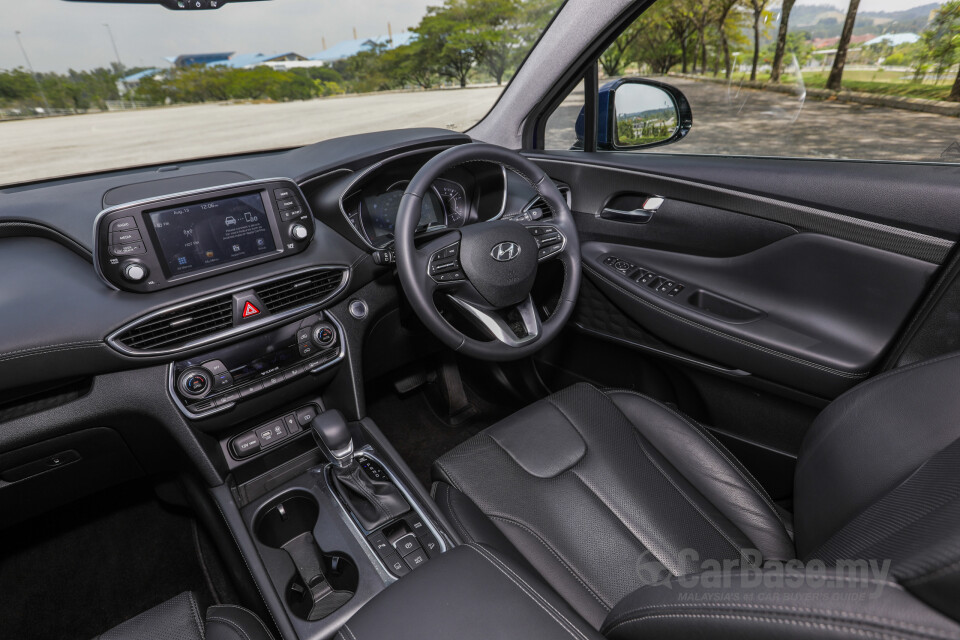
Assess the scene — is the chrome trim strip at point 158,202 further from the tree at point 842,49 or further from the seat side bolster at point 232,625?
the tree at point 842,49

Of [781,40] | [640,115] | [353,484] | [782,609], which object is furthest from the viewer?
[640,115]

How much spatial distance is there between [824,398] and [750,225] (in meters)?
0.56

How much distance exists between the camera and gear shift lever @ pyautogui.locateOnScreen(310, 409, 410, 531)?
4.91 feet

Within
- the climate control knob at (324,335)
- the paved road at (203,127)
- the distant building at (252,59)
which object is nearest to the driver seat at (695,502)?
the climate control knob at (324,335)

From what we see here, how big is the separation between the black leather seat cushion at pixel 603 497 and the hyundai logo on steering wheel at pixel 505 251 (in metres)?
0.44

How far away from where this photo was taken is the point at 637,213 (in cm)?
206

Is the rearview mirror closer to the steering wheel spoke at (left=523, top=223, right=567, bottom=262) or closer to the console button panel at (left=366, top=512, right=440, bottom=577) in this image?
the steering wheel spoke at (left=523, top=223, right=567, bottom=262)

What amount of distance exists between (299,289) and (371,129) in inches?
33.1

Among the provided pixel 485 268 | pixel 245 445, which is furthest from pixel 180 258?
pixel 485 268

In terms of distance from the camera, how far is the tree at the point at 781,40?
1.73 meters

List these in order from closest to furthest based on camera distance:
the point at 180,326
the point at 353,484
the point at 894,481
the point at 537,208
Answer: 1. the point at 894,481
2. the point at 180,326
3. the point at 353,484
4. the point at 537,208

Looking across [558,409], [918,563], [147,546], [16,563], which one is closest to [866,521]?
[918,563]

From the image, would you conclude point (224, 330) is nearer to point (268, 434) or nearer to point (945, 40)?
point (268, 434)

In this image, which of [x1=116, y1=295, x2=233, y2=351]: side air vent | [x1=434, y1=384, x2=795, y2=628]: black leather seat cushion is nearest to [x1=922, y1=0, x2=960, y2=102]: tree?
[x1=434, y1=384, x2=795, y2=628]: black leather seat cushion
